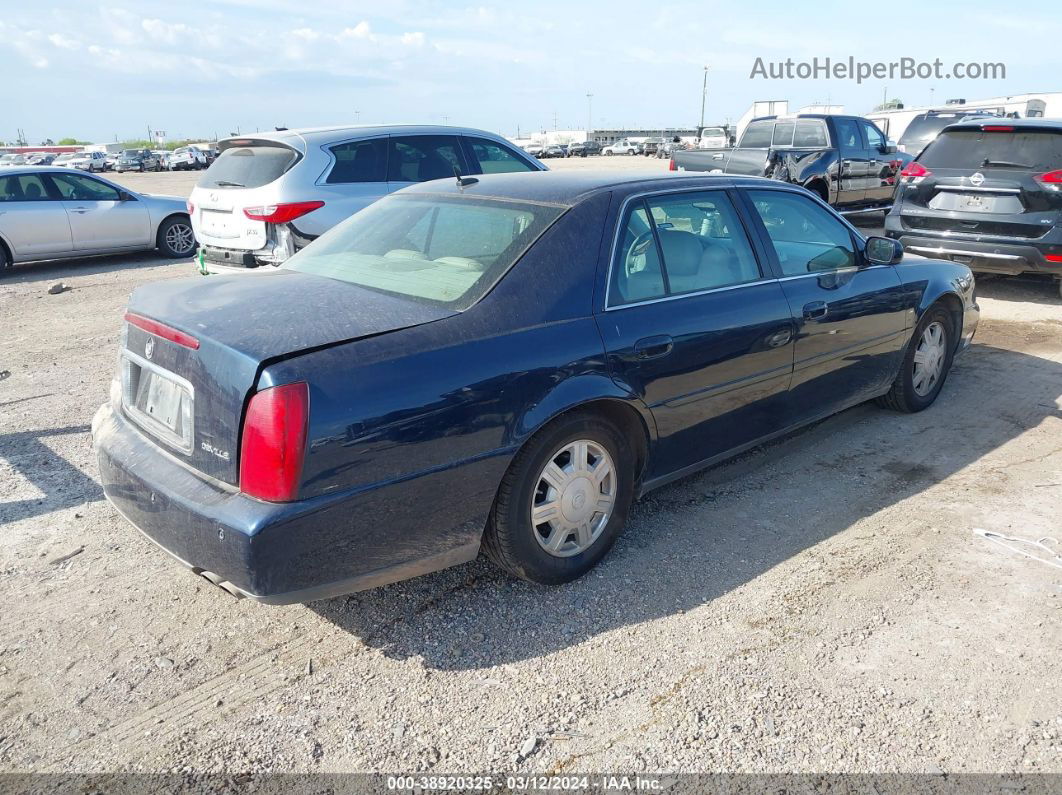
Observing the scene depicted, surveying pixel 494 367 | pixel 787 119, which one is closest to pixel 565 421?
pixel 494 367

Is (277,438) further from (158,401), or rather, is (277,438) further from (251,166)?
(251,166)

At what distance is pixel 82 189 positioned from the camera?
11750 millimetres

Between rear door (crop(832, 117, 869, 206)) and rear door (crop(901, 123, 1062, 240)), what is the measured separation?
4.23 m

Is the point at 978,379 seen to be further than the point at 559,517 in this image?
Yes

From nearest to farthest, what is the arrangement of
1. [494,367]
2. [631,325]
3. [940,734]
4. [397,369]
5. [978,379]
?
1. [940,734]
2. [397,369]
3. [494,367]
4. [631,325]
5. [978,379]

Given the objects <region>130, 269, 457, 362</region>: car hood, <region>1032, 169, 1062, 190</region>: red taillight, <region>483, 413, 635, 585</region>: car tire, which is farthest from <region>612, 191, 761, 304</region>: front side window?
<region>1032, 169, 1062, 190</region>: red taillight

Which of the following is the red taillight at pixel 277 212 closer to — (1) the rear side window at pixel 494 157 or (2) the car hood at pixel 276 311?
(1) the rear side window at pixel 494 157

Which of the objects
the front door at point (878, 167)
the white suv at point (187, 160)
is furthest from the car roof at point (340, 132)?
the white suv at point (187, 160)

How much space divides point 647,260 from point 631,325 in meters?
0.38

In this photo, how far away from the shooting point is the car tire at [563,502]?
3.16 metres

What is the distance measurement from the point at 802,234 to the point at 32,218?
1054 centimetres

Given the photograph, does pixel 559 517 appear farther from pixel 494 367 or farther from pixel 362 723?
pixel 362 723

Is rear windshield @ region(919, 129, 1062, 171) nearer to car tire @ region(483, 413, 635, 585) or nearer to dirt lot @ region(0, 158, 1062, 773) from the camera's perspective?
dirt lot @ region(0, 158, 1062, 773)

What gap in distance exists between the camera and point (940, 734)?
2.62m
